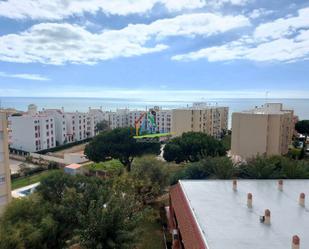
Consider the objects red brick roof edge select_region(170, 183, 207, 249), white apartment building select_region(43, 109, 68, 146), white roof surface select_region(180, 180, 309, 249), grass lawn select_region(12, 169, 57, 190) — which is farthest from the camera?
white apartment building select_region(43, 109, 68, 146)

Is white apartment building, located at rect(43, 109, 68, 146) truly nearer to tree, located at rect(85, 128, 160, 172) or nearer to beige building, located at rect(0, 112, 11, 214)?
tree, located at rect(85, 128, 160, 172)

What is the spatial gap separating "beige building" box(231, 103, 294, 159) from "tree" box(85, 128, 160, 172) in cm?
1227

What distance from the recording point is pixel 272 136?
34500 millimetres

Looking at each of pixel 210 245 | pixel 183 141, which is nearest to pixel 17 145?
pixel 183 141

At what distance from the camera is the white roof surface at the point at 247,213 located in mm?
8797

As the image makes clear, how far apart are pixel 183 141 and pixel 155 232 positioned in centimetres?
1647

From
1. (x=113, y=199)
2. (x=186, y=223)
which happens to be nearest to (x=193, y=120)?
(x=186, y=223)

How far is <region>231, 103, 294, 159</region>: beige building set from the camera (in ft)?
112

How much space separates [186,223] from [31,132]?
4468 cm

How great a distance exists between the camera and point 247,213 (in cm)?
1098

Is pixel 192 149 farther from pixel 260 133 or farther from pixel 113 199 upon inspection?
pixel 113 199

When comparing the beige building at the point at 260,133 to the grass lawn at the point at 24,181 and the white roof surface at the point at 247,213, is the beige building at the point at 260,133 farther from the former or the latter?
the grass lawn at the point at 24,181

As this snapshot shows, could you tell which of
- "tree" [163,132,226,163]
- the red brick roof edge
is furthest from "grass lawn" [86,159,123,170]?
the red brick roof edge

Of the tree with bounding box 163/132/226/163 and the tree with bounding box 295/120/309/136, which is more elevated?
the tree with bounding box 295/120/309/136
